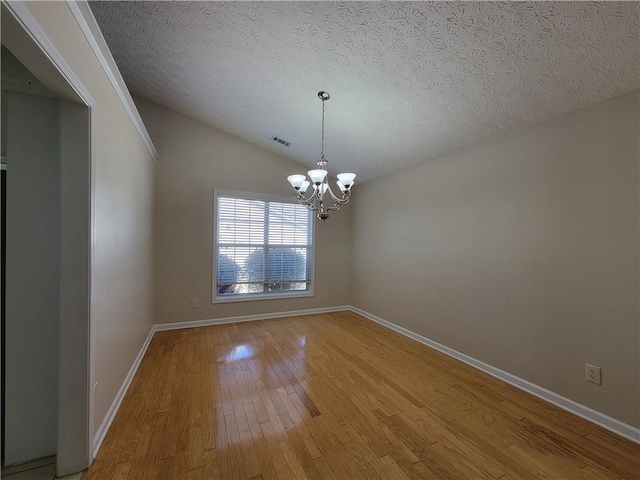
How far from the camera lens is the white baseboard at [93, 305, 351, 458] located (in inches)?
68.6

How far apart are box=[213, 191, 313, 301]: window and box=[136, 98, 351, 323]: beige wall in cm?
14

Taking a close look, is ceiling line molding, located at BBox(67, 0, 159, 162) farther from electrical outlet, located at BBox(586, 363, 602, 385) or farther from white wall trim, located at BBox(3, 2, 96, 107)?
electrical outlet, located at BBox(586, 363, 602, 385)

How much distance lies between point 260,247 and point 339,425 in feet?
9.99

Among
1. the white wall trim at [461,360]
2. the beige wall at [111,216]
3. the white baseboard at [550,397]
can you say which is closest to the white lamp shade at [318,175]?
the beige wall at [111,216]

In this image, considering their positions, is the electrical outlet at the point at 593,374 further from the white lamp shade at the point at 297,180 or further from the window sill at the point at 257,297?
the window sill at the point at 257,297

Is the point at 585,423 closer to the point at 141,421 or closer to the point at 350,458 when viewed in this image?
the point at 350,458

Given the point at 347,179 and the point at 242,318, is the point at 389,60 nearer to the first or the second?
the point at 347,179

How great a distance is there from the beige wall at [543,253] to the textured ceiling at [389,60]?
272 millimetres

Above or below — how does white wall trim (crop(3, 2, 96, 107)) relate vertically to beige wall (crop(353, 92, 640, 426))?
above

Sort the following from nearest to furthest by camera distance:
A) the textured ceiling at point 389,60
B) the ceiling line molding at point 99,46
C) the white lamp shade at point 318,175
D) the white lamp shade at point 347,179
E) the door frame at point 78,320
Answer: the ceiling line molding at point 99,46, the door frame at point 78,320, the textured ceiling at point 389,60, the white lamp shade at point 318,175, the white lamp shade at point 347,179

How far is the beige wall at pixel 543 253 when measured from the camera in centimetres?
191

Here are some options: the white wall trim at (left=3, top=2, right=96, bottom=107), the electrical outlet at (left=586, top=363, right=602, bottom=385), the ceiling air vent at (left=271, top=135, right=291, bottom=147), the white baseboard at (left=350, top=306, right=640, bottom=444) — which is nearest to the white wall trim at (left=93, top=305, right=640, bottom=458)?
the white baseboard at (left=350, top=306, right=640, bottom=444)

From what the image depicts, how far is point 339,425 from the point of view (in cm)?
189

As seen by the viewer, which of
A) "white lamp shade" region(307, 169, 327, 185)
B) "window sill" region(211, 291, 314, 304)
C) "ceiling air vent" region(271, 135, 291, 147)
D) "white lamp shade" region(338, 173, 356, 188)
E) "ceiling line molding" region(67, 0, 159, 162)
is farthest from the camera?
"window sill" region(211, 291, 314, 304)
